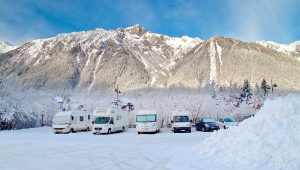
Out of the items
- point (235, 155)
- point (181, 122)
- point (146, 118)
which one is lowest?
point (235, 155)

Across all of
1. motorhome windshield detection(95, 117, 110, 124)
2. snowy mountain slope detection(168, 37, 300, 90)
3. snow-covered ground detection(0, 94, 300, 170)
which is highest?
snowy mountain slope detection(168, 37, 300, 90)

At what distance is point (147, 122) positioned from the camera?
38.2m

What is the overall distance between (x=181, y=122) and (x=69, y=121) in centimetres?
1185

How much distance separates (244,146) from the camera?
47.4ft

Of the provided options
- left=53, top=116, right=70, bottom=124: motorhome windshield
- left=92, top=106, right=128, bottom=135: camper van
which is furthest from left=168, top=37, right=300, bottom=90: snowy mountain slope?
left=53, top=116, right=70, bottom=124: motorhome windshield

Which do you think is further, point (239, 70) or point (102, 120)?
point (239, 70)

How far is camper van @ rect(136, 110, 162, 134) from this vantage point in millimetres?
37875

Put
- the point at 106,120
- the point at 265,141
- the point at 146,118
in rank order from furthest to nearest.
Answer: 1. the point at 146,118
2. the point at 106,120
3. the point at 265,141

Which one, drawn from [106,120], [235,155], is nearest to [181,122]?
[106,120]

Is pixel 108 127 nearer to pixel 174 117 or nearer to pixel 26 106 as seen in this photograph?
pixel 174 117

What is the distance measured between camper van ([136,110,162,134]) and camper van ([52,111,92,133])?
24.0ft

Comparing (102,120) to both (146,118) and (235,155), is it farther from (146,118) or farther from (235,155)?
(235,155)

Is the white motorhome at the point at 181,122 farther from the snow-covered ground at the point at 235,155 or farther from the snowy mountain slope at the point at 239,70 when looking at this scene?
the snowy mountain slope at the point at 239,70

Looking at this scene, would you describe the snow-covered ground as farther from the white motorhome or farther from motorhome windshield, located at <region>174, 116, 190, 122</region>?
motorhome windshield, located at <region>174, 116, 190, 122</region>
